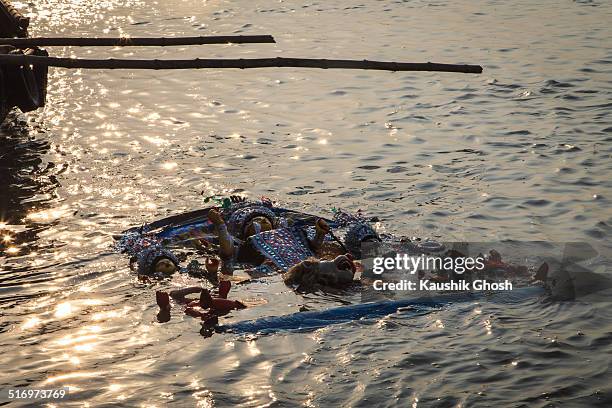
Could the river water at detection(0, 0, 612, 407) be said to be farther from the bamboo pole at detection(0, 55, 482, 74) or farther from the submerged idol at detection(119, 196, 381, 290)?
the bamboo pole at detection(0, 55, 482, 74)

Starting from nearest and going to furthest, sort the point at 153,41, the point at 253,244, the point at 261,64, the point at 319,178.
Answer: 1. the point at 261,64
2. the point at 253,244
3. the point at 153,41
4. the point at 319,178

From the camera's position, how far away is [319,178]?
1283 centimetres

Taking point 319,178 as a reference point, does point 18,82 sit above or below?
above

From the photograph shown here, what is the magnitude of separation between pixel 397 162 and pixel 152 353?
5919 millimetres

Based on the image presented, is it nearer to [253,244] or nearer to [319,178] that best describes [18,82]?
[319,178]

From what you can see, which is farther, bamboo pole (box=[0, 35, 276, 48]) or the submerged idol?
bamboo pole (box=[0, 35, 276, 48])

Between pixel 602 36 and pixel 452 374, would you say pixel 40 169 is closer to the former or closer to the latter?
pixel 452 374

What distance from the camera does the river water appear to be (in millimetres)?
7949

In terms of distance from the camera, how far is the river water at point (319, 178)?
313 inches

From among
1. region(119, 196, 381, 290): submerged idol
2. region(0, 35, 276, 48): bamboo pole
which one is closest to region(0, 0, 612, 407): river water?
region(119, 196, 381, 290): submerged idol


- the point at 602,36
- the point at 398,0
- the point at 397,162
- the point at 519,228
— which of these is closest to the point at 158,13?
the point at 398,0

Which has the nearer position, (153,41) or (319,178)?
(153,41)

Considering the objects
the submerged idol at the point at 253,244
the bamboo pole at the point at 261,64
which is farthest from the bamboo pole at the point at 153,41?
the submerged idol at the point at 253,244

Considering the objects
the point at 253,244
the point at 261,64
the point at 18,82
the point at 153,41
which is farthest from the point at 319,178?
the point at 18,82
